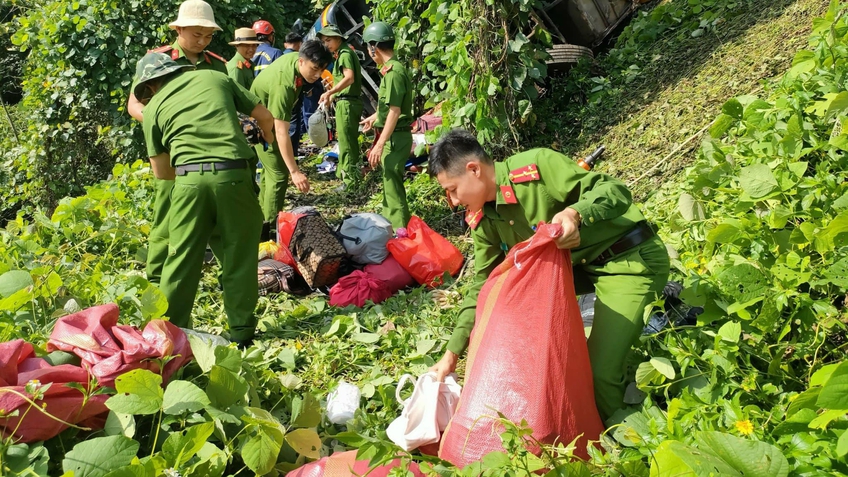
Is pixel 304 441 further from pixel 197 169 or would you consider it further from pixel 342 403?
pixel 197 169

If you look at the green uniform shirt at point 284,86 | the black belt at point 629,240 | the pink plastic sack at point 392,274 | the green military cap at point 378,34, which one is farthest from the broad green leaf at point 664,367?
the green military cap at point 378,34

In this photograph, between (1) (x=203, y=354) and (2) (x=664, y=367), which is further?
(1) (x=203, y=354)

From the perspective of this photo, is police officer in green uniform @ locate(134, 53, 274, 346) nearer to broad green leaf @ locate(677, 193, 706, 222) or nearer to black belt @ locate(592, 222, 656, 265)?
black belt @ locate(592, 222, 656, 265)

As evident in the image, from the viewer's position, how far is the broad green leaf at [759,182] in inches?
97.3

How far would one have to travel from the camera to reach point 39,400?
192 centimetres

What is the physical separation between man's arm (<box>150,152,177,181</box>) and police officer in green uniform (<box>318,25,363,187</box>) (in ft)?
8.40

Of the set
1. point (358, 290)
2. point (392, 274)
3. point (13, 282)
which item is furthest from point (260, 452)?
point (392, 274)

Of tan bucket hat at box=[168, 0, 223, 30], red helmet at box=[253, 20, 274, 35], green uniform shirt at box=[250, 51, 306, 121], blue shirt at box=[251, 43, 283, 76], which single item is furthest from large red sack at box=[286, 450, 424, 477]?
red helmet at box=[253, 20, 274, 35]

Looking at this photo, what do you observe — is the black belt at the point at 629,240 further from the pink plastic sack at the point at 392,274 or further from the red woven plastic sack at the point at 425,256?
the pink plastic sack at the point at 392,274

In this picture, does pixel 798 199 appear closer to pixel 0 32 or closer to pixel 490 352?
pixel 490 352

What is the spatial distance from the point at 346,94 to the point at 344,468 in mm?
4640

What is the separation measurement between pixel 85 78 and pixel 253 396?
23.3 feet

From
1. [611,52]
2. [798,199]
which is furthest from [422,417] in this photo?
[611,52]

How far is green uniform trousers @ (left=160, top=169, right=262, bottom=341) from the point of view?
139 inches
